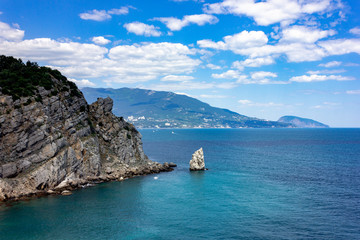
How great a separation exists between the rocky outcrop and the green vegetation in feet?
2.98

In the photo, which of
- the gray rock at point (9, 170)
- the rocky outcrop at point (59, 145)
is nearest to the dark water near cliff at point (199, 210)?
the rocky outcrop at point (59, 145)

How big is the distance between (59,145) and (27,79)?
24125mm

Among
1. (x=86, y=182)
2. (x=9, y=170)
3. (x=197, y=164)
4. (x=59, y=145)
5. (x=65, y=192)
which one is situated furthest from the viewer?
(x=197, y=164)

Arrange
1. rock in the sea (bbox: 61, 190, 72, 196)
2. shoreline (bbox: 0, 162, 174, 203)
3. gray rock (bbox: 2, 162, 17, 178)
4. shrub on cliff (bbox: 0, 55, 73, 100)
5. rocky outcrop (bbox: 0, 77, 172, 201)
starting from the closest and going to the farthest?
shoreline (bbox: 0, 162, 174, 203), gray rock (bbox: 2, 162, 17, 178), rocky outcrop (bbox: 0, 77, 172, 201), rock in the sea (bbox: 61, 190, 72, 196), shrub on cliff (bbox: 0, 55, 73, 100)

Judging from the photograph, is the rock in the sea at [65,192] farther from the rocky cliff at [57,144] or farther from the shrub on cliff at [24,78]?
the shrub on cliff at [24,78]

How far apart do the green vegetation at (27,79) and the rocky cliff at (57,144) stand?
0.35 metres

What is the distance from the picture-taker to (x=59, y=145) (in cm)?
7812

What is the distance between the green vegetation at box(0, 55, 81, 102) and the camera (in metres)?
77.7

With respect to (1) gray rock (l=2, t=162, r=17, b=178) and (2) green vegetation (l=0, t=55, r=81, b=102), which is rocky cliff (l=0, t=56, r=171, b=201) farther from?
(2) green vegetation (l=0, t=55, r=81, b=102)

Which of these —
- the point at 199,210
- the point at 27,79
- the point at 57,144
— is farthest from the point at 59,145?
the point at 199,210

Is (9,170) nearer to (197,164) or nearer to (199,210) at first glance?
(199,210)

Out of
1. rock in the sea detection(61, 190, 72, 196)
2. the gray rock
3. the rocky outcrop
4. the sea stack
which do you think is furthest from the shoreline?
the sea stack

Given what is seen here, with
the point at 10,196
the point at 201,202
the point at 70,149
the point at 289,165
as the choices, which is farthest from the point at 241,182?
the point at 10,196

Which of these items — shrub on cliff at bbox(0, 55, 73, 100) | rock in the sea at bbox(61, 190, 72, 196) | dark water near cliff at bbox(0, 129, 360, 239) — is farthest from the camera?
shrub on cliff at bbox(0, 55, 73, 100)
